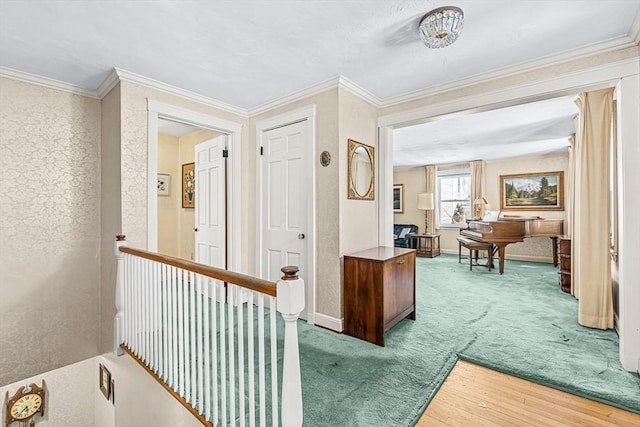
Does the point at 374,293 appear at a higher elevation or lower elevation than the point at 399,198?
lower

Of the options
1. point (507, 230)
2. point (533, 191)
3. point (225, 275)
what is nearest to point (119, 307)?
point (225, 275)

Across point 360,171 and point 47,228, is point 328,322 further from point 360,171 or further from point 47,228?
point 47,228

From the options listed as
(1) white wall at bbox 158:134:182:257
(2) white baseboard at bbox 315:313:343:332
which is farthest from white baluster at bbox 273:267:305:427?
(1) white wall at bbox 158:134:182:257

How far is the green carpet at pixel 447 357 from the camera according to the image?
1788 mm

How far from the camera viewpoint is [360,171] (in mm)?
3100

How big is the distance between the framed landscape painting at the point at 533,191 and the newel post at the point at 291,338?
22.7 feet

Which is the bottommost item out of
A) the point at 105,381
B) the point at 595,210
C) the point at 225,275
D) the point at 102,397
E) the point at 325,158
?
the point at 102,397

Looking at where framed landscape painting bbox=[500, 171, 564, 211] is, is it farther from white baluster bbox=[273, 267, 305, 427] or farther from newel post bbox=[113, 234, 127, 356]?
newel post bbox=[113, 234, 127, 356]

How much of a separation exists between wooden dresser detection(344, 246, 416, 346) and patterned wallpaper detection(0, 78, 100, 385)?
2565mm

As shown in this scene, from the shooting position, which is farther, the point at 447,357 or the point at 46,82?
the point at 46,82

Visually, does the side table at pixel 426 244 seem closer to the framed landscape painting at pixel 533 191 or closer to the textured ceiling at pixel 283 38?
the framed landscape painting at pixel 533 191

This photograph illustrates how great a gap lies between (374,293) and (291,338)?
142 centimetres

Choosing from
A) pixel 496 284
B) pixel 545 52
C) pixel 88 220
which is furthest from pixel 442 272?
pixel 88 220

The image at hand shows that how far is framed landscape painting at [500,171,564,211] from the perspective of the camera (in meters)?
6.12
